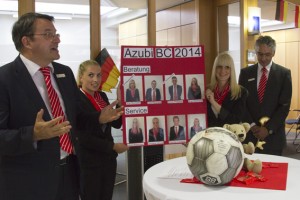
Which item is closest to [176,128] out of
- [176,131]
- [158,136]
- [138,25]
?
[176,131]

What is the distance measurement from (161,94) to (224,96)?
0.56 metres

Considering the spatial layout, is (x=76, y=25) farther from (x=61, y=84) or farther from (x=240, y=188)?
(x=240, y=188)

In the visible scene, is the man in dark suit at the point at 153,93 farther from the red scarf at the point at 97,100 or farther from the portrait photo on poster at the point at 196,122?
the red scarf at the point at 97,100

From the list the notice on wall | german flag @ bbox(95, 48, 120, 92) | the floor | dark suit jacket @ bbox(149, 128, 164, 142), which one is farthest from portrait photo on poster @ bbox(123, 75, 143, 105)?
the floor

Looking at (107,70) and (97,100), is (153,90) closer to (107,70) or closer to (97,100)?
(97,100)

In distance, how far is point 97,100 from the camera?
2748 millimetres

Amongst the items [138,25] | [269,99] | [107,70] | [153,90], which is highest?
[138,25]

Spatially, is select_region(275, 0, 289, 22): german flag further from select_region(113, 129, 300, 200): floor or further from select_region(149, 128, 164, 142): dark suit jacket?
select_region(149, 128, 164, 142): dark suit jacket

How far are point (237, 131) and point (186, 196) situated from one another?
0.58 m

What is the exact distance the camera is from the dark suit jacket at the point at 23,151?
1.74m

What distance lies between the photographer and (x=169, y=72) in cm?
257

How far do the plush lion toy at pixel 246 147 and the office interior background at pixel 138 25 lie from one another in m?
2.10

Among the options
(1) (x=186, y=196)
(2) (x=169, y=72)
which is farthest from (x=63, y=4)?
(1) (x=186, y=196)

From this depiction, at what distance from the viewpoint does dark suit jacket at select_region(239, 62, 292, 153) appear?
9.90 ft
